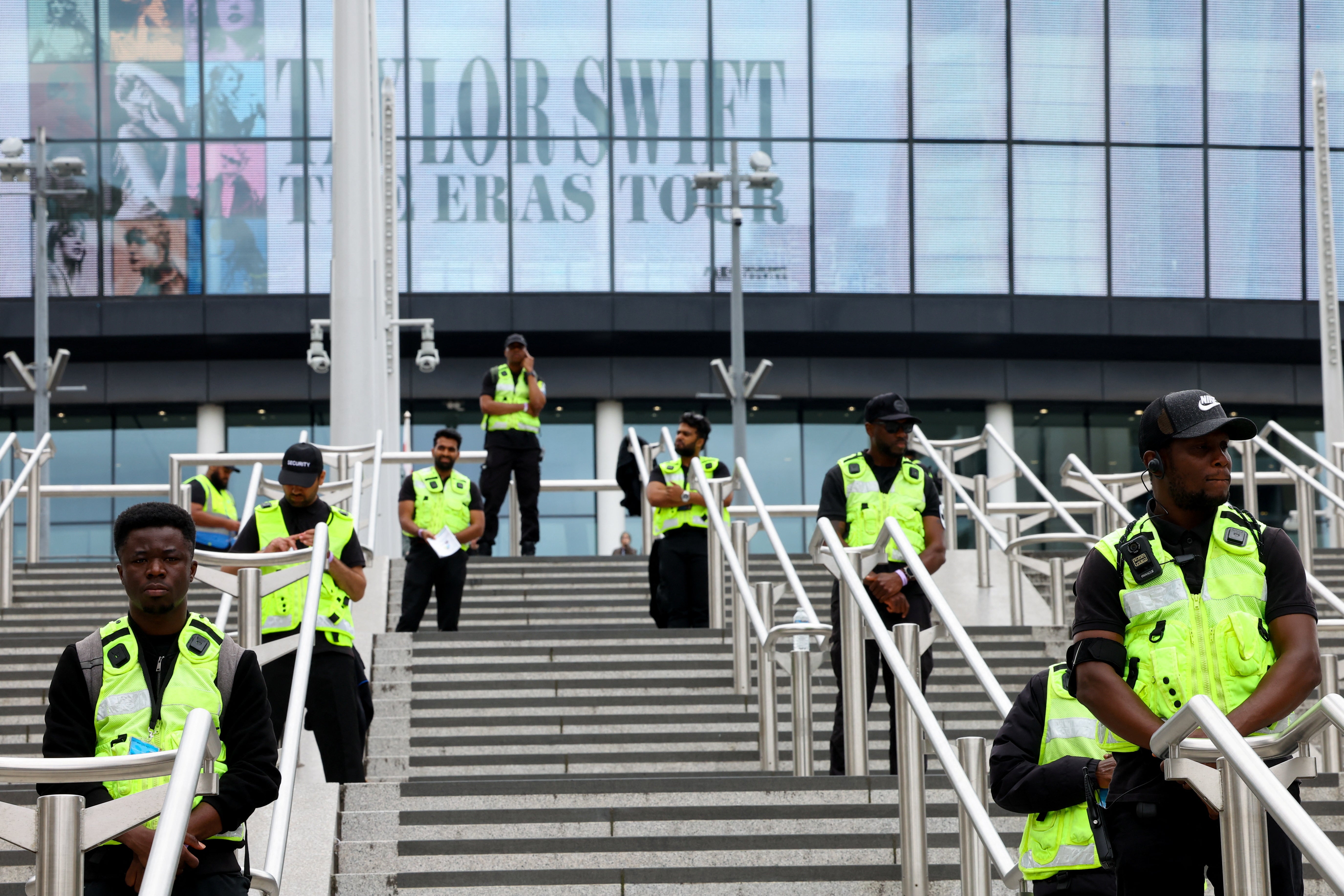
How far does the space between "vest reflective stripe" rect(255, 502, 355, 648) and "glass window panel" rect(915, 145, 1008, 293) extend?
22.3 metres

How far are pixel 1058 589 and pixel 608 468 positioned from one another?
65.9ft

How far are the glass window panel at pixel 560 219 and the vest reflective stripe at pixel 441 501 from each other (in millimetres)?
17542

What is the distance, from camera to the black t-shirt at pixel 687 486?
37.5 ft

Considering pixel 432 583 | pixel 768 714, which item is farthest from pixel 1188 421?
pixel 432 583

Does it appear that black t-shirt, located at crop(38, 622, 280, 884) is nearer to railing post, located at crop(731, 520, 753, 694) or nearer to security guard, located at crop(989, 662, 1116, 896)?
security guard, located at crop(989, 662, 1116, 896)

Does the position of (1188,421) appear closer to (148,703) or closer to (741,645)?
Result: (148,703)

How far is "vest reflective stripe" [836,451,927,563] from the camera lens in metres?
8.45

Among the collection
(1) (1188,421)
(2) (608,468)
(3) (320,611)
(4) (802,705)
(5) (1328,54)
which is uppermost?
(5) (1328,54)

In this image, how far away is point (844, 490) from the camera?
8.51m

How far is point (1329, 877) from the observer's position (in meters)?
2.97

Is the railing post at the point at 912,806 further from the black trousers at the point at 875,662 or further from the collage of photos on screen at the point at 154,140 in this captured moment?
the collage of photos on screen at the point at 154,140

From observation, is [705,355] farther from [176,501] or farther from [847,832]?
[847,832]

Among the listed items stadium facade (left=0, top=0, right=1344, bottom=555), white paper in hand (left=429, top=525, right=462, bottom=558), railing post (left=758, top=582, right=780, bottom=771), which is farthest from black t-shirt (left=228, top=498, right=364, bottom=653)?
stadium facade (left=0, top=0, right=1344, bottom=555)

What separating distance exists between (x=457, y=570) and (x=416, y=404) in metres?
20.4
